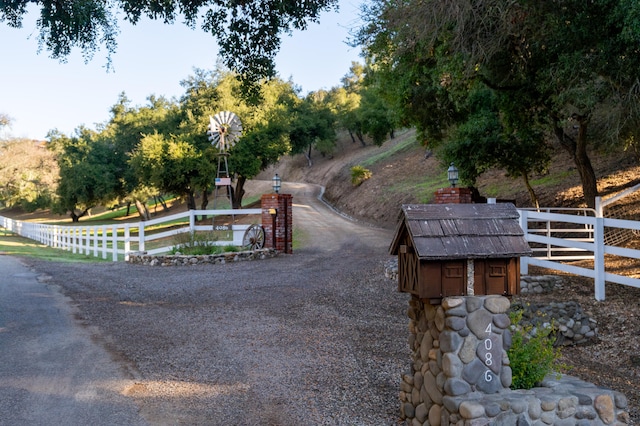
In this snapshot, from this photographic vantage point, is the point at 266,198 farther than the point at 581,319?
Yes

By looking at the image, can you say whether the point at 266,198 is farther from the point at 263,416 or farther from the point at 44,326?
the point at 263,416

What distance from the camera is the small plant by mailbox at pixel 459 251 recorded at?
13.0 feet

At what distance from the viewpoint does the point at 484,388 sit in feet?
12.8

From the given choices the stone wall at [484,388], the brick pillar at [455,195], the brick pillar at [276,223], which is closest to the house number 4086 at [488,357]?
the stone wall at [484,388]

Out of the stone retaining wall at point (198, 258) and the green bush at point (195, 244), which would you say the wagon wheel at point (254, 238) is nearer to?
the stone retaining wall at point (198, 258)

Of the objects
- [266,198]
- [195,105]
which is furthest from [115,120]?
[266,198]

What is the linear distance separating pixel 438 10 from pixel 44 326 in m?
7.52

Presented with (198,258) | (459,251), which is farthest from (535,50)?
(198,258)

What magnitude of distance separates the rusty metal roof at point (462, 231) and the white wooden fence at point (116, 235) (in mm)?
12984

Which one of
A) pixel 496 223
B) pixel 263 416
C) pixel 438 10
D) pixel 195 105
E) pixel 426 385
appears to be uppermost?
pixel 195 105

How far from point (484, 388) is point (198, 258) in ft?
40.3

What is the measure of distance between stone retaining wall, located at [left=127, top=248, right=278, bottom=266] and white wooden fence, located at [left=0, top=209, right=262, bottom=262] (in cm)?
87

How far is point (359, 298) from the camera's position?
956cm

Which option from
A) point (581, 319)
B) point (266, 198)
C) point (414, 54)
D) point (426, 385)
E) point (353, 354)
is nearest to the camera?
point (426, 385)
